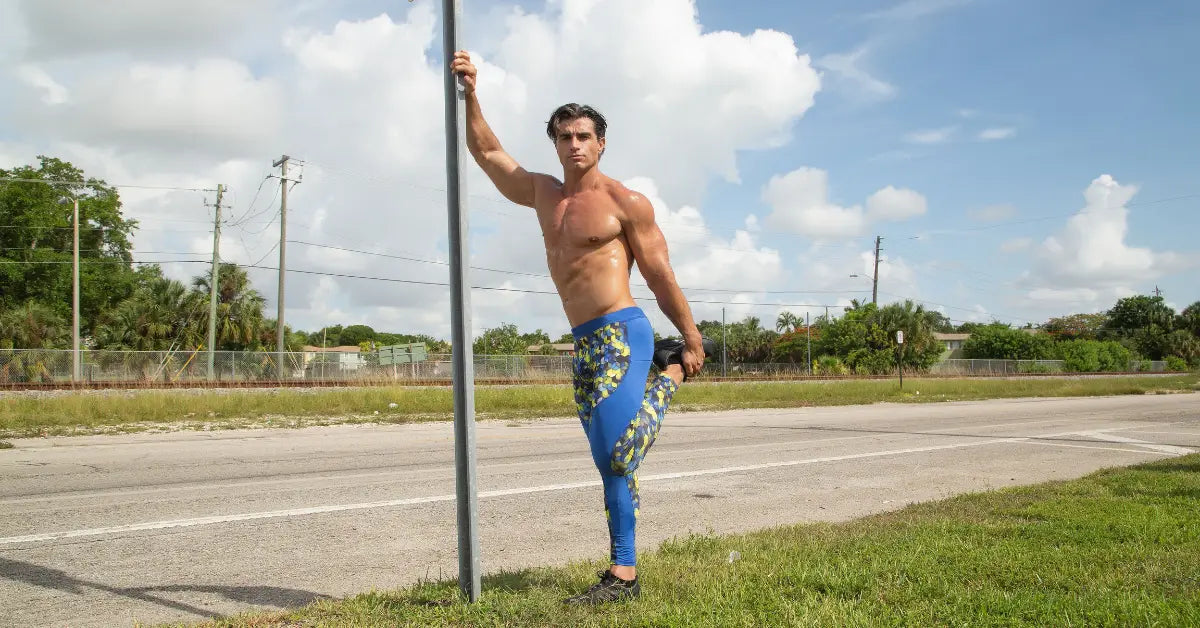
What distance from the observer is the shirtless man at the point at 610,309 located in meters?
3.16

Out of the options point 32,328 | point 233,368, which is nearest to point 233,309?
point 32,328

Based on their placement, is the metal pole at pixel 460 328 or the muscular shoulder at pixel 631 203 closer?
the metal pole at pixel 460 328

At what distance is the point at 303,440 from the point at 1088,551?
1019 cm

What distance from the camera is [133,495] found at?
6.68m

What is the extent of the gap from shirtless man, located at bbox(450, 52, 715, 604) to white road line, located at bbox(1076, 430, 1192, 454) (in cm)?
996

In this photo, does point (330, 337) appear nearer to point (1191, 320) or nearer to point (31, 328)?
point (31, 328)

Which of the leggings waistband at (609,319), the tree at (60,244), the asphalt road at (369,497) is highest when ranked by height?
the tree at (60,244)

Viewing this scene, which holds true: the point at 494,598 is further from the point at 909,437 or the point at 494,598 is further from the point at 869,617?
the point at 909,437

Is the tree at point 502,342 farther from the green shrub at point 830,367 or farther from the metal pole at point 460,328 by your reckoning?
the metal pole at point 460,328

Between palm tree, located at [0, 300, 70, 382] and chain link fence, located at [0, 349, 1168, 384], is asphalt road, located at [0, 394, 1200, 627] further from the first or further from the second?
palm tree, located at [0, 300, 70, 382]

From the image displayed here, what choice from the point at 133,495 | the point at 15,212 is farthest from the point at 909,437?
the point at 15,212

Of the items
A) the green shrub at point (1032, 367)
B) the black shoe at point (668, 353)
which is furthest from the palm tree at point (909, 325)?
the black shoe at point (668, 353)

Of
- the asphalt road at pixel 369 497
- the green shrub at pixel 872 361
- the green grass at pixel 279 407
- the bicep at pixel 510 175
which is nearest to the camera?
the bicep at pixel 510 175

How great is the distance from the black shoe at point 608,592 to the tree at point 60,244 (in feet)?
176
